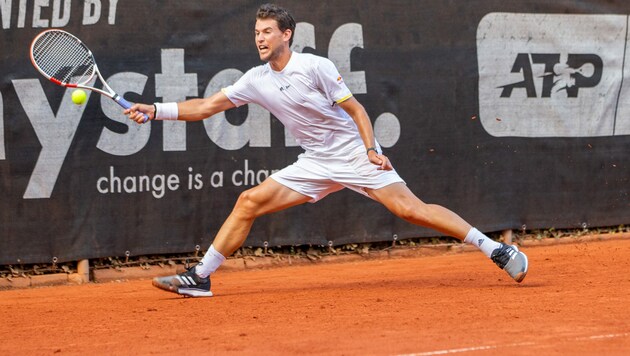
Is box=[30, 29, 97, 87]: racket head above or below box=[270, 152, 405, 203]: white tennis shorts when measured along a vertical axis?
above

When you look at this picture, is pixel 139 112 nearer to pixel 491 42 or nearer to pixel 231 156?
pixel 231 156

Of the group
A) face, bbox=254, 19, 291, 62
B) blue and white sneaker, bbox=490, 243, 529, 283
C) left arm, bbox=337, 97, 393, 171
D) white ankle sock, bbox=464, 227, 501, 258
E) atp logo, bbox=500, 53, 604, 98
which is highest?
face, bbox=254, 19, 291, 62

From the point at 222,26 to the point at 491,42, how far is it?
2.39 metres

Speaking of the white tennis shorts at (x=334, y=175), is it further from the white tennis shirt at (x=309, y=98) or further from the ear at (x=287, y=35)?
the ear at (x=287, y=35)

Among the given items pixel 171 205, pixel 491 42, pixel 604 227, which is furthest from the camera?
pixel 604 227

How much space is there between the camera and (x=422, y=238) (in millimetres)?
9234

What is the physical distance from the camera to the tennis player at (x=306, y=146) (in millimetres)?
6480

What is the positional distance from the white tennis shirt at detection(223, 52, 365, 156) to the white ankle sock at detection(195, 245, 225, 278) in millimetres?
874

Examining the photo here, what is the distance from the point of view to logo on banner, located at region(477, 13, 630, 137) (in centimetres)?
911

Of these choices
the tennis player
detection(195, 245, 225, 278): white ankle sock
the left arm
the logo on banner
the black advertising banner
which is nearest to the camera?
the left arm

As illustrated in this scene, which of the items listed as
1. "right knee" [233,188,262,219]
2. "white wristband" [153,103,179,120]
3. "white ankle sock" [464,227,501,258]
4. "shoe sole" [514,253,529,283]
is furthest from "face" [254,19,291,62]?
"shoe sole" [514,253,529,283]

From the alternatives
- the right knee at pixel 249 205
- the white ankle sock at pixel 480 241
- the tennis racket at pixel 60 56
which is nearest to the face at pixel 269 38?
the right knee at pixel 249 205

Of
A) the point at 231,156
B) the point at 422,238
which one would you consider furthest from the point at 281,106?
the point at 422,238

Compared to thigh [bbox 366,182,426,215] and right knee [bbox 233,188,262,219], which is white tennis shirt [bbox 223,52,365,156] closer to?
thigh [bbox 366,182,426,215]
